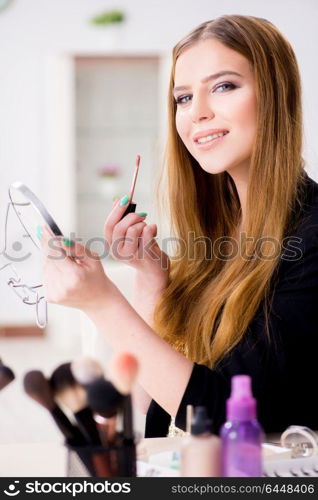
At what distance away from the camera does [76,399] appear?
2.31ft

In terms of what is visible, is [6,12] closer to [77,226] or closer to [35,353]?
[77,226]

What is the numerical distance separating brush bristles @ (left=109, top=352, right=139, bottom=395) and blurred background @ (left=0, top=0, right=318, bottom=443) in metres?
3.30

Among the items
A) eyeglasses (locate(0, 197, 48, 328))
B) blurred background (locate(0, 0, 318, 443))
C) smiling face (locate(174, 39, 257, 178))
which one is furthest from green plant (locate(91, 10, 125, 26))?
eyeglasses (locate(0, 197, 48, 328))

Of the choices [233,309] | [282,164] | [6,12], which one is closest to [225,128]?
[282,164]

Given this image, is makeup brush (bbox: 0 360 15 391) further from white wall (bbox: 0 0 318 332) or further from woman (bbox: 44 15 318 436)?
white wall (bbox: 0 0 318 332)

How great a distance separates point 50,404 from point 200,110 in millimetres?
673

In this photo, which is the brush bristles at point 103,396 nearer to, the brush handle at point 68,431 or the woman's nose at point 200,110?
the brush handle at point 68,431

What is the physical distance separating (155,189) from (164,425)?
1.82 feet

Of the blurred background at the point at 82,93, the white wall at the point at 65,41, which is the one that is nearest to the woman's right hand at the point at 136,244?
the blurred background at the point at 82,93

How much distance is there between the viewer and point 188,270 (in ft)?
4.64

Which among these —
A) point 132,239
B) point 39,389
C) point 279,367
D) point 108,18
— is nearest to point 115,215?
point 132,239

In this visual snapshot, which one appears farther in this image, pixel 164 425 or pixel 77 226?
pixel 77 226

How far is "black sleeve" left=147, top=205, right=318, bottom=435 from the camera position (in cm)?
100

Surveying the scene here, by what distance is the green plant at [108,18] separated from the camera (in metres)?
4.00
